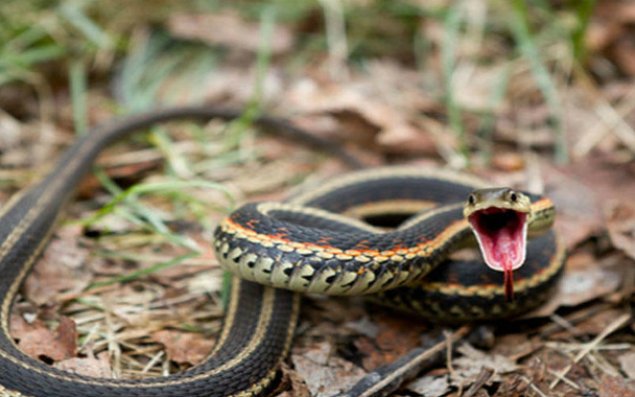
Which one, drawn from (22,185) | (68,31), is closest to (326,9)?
(68,31)

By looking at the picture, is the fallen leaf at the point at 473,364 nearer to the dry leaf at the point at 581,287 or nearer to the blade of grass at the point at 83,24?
the dry leaf at the point at 581,287

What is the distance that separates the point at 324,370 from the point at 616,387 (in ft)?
4.04

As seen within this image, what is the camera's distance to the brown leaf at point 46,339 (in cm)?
290

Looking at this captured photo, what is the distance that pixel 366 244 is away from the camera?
114 inches

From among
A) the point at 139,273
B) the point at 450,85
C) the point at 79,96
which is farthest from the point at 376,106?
the point at 139,273

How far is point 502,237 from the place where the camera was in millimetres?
2961

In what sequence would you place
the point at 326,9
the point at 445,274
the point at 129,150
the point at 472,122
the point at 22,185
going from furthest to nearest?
the point at 326,9 < the point at 472,122 < the point at 129,150 < the point at 22,185 < the point at 445,274

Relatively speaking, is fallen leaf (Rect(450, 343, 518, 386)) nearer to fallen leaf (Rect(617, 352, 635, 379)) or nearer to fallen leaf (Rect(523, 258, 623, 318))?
fallen leaf (Rect(523, 258, 623, 318))

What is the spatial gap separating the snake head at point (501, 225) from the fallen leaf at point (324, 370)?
30.2 inches

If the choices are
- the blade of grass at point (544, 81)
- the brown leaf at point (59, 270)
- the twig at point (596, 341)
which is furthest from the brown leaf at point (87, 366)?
the blade of grass at point (544, 81)

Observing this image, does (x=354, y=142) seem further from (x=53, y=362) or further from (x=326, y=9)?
(x=53, y=362)

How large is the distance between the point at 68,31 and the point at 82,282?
106 inches

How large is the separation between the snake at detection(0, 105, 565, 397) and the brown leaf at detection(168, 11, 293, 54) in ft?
6.94

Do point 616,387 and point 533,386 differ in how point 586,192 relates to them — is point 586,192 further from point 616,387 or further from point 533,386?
point 533,386
